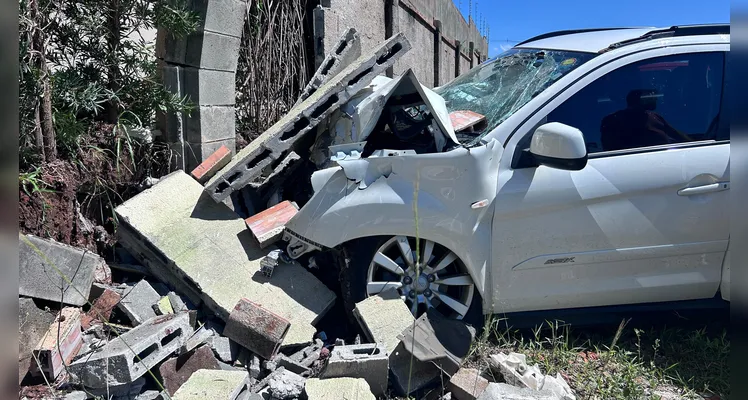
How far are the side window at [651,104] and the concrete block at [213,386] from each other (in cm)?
232

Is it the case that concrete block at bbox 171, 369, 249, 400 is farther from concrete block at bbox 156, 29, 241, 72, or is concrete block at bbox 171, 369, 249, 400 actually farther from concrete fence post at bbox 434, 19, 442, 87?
concrete fence post at bbox 434, 19, 442, 87

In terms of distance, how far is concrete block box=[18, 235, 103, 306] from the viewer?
2725 millimetres

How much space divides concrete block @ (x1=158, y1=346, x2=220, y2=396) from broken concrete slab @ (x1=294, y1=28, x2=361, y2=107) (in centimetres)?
226

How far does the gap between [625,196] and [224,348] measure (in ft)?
8.15

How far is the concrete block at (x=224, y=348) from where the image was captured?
2838 millimetres

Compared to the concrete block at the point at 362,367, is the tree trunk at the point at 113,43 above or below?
above

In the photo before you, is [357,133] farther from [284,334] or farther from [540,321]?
[540,321]

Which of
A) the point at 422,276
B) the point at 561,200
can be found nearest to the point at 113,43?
the point at 422,276

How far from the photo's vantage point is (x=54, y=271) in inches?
112

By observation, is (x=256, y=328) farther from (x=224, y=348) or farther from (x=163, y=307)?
(x=163, y=307)

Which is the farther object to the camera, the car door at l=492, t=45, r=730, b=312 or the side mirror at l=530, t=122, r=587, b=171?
the car door at l=492, t=45, r=730, b=312

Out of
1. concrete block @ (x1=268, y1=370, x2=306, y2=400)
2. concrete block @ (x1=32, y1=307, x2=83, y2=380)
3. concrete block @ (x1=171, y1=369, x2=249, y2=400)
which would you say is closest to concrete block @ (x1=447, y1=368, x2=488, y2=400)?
concrete block @ (x1=268, y1=370, x2=306, y2=400)

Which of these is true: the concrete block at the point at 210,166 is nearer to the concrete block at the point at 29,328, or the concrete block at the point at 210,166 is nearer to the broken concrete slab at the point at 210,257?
the broken concrete slab at the point at 210,257

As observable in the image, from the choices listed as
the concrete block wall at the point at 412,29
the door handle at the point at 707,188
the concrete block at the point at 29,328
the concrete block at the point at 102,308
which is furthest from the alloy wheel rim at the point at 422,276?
the concrete block wall at the point at 412,29
